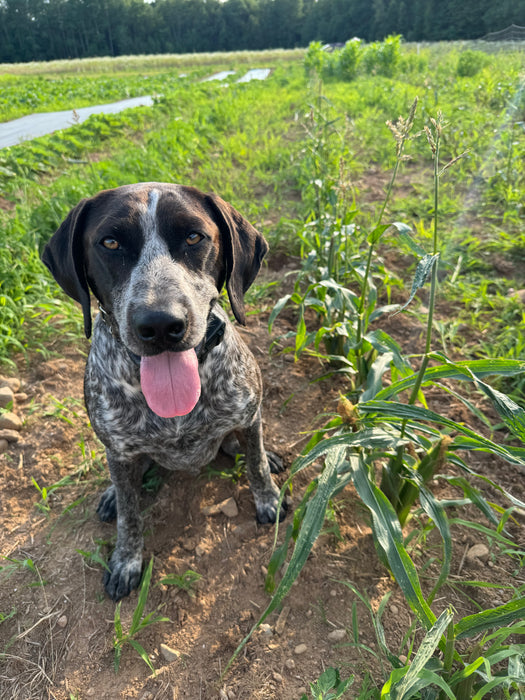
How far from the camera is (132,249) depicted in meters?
1.87

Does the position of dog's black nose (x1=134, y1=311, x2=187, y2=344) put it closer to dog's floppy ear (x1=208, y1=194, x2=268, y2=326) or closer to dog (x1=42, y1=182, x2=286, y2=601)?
dog (x1=42, y1=182, x2=286, y2=601)

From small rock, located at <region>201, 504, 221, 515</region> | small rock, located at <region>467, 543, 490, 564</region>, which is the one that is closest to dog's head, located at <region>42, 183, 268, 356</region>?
small rock, located at <region>201, 504, 221, 515</region>

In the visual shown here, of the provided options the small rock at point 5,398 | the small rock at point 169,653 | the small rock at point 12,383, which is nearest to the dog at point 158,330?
the small rock at point 169,653

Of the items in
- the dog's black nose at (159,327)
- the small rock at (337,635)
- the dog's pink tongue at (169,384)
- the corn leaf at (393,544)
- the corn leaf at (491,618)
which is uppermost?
the dog's black nose at (159,327)

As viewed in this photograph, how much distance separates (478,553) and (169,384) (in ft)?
5.24

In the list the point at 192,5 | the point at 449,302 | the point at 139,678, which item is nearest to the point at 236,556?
the point at 139,678

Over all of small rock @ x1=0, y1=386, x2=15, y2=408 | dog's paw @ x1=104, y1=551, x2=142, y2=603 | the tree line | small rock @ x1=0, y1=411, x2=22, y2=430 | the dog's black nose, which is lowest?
dog's paw @ x1=104, y1=551, x2=142, y2=603

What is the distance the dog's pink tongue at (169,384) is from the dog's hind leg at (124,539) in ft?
1.82

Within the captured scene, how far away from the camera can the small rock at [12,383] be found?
3.10 m

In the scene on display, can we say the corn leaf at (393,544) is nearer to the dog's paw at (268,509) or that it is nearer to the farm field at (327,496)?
the farm field at (327,496)

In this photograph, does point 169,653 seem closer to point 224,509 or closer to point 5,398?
point 224,509

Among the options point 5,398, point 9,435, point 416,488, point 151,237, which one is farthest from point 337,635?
point 5,398

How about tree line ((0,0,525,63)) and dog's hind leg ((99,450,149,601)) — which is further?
tree line ((0,0,525,63))

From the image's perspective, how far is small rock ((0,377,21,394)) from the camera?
310 cm
